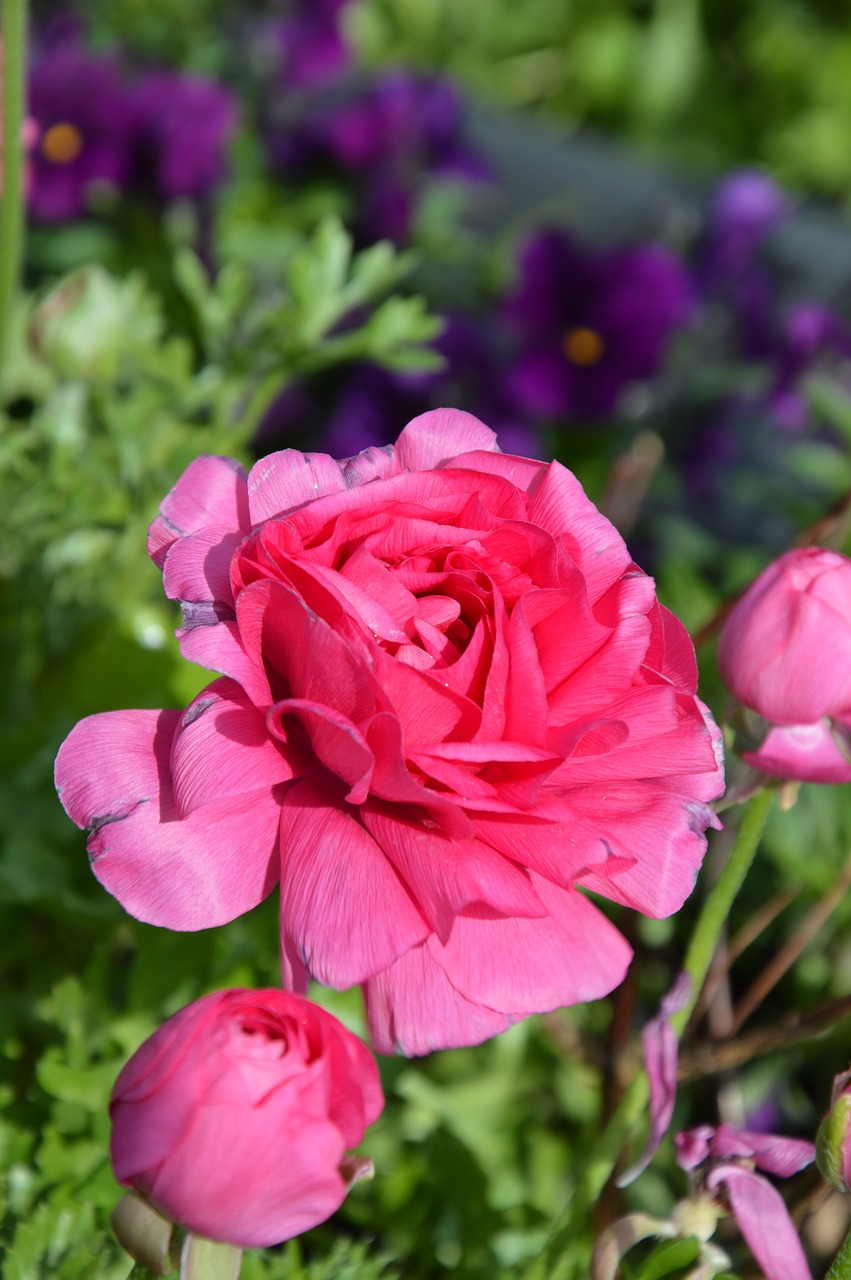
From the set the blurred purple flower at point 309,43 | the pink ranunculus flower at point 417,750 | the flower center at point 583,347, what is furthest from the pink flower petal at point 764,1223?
the blurred purple flower at point 309,43

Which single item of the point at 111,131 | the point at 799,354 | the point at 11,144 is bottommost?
the point at 799,354

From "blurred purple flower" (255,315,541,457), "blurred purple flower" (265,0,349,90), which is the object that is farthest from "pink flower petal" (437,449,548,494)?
"blurred purple flower" (265,0,349,90)

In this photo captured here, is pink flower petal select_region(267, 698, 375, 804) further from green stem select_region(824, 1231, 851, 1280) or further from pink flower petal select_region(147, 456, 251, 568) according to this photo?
green stem select_region(824, 1231, 851, 1280)

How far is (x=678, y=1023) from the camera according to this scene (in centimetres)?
42

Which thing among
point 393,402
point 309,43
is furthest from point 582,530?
point 309,43

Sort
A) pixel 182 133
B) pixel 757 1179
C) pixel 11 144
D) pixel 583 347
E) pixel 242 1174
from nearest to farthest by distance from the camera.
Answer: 1. pixel 242 1174
2. pixel 757 1179
3. pixel 11 144
4. pixel 182 133
5. pixel 583 347

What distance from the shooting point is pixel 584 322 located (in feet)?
3.90

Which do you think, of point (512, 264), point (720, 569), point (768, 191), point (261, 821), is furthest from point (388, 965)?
point (768, 191)

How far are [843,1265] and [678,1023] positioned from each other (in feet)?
0.29

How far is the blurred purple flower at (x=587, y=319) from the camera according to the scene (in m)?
1.15

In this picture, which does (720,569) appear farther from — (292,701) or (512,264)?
(292,701)

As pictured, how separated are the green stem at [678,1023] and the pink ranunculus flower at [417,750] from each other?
47 mm

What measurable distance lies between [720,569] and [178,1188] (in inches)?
37.2

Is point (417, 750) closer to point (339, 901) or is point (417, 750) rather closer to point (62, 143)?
point (339, 901)
